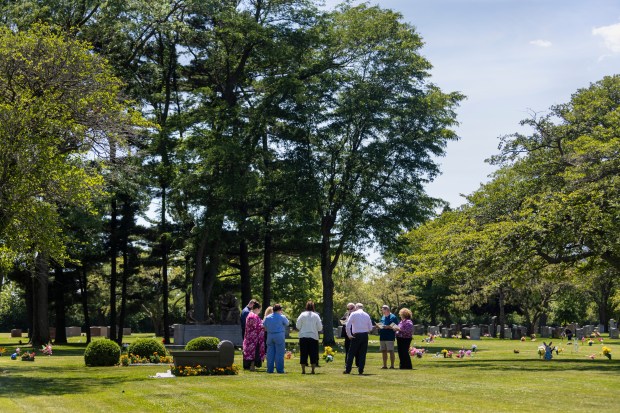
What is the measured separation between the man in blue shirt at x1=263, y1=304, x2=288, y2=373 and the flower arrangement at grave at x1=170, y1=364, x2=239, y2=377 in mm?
1010

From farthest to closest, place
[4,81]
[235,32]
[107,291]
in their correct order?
1. [107,291]
2. [235,32]
3. [4,81]

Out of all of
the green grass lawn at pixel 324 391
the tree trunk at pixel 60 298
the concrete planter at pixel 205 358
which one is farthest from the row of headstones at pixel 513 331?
the concrete planter at pixel 205 358

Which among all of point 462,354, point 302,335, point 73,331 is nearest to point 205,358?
point 302,335

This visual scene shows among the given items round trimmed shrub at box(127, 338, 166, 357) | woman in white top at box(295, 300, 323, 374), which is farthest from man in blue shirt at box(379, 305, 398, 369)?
round trimmed shrub at box(127, 338, 166, 357)

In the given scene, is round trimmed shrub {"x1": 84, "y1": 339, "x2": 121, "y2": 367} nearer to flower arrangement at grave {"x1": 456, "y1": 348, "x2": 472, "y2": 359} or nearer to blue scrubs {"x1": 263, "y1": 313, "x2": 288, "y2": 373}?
blue scrubs {"x1": 263, "y1": 313, "x2": 288, "y2": 373}

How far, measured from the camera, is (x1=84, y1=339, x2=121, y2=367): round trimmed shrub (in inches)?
1065

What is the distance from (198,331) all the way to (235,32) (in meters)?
15.0

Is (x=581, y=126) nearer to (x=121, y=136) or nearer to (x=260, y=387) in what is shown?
(x=121, y=136)

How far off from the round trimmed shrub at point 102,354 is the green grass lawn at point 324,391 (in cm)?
237

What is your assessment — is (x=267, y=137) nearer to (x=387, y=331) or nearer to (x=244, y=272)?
(x=244, y=272)

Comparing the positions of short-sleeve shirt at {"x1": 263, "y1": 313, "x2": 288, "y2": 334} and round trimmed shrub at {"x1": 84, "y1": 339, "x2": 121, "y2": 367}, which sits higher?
short-sleeve shirt at {"x1": 263, "y1": 313, "x2": 288, "y2": 334}

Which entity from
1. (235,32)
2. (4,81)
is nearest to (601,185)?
(4,81)

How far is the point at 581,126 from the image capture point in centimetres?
3506

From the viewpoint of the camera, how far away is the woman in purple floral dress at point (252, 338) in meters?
23.5
